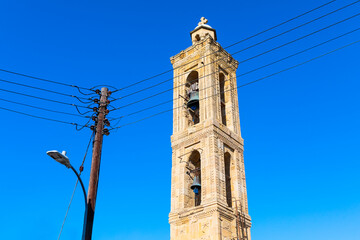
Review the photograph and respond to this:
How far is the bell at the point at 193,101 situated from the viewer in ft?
107

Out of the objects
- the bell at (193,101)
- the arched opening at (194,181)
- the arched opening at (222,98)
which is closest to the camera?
the arched opening at (194,181)

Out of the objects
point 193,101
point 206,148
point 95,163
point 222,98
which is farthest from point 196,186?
point 95,163

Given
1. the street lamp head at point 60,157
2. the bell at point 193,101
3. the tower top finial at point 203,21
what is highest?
the tower top finial at point 203,21

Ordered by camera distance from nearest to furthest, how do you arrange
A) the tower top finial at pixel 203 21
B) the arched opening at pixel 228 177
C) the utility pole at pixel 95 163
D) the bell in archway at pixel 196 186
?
the utility pole at pixel 95 163 < the bell in archway at pixel 196 186 < the arched opening at pixel 228 177 < the tower top finial at pixel 203 21

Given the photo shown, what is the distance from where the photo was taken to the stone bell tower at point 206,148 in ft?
88.8

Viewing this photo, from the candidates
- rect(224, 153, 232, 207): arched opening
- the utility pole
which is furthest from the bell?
the utility pole

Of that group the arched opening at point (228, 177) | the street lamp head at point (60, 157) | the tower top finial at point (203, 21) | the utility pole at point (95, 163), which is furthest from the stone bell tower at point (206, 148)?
the street lamp head at point (60, 157)

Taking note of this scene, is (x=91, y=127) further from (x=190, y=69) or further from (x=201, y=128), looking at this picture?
(x=190, y=69)

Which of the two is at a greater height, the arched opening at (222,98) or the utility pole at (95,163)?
the arched opening at (222,98)

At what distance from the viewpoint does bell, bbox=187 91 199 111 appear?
3247 centimetres

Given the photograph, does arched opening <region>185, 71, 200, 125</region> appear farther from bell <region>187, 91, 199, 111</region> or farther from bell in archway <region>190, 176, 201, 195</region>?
bell in archway <region>190, 176, 201, 195</region>

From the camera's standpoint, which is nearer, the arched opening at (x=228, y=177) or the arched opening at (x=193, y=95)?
the arched opening at (x=228, y=177)

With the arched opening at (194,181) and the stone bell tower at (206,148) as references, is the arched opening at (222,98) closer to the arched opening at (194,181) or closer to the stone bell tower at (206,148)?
the stone bell tower at (206,148)

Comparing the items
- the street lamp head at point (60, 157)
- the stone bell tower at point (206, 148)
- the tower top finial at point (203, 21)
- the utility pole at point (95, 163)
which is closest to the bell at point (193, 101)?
the stone bell tower at point (206, 148)
